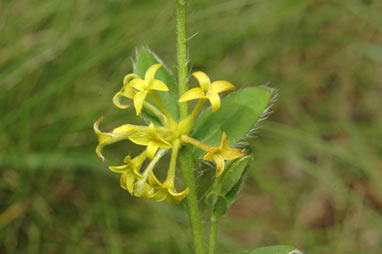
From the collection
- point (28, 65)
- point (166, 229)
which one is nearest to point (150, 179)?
point (166, 229)

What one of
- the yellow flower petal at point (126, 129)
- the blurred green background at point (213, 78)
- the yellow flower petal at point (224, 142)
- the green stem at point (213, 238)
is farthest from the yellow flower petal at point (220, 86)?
the blurred green background at point (213, 78)

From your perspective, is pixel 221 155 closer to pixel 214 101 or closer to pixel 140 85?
pixel 214 101

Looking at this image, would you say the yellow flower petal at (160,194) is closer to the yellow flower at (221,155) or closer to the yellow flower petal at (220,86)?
the yellow flower at (221,155)

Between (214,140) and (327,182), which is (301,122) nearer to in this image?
(327,182)

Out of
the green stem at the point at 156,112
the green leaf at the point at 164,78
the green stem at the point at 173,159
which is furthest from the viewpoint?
the green leaf at the point at 164,78

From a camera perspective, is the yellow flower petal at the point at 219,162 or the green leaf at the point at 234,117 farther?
the green leaf at the point at 234,117

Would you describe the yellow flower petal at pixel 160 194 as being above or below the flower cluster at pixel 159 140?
below

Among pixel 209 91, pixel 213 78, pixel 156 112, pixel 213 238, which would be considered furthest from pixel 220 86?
pixel 213 78
